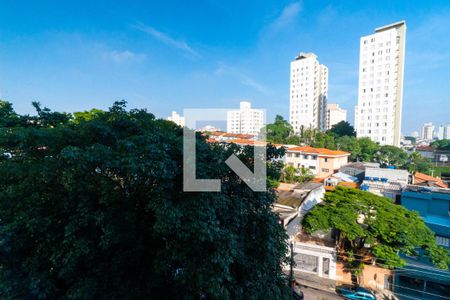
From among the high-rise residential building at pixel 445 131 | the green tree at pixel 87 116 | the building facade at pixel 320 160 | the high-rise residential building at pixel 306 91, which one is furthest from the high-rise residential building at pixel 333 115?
the high-rise residential building at pixel 445 131

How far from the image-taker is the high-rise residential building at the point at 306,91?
5125cm

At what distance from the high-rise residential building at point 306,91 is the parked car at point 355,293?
44.4 m

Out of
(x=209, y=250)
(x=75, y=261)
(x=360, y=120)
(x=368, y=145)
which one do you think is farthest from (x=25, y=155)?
(x=360, y=120)

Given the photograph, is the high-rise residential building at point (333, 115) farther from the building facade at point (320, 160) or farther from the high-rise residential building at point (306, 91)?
the building facade at point (320, 160)

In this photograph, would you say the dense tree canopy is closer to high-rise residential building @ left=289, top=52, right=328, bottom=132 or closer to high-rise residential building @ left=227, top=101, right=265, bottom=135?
high-rise residential building @ left=289, top=52, right=328, bottom=132

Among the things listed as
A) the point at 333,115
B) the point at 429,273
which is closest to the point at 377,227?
the point at 429,273

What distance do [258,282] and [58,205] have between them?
409 cm

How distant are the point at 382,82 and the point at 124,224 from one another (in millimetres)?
48387

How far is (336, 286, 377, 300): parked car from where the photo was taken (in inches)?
348

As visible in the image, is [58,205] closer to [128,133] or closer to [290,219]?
[128,133]

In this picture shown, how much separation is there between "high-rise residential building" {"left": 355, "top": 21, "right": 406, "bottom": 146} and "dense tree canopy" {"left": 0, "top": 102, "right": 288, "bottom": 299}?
148 feet

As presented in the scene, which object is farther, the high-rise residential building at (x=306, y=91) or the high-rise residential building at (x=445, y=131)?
the high-rise residential building at (x=445, y=131)

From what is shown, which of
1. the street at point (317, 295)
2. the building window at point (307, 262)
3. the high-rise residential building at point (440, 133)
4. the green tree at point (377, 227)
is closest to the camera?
the green tree at point (377, 227)

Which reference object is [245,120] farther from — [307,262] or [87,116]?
[307,262]
